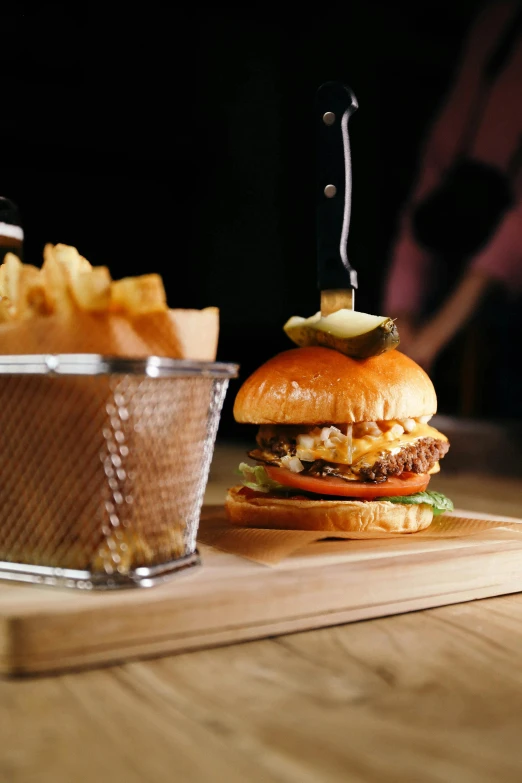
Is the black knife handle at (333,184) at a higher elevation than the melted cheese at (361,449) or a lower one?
higher

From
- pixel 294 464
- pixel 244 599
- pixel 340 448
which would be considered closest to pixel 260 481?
pixel 294 464

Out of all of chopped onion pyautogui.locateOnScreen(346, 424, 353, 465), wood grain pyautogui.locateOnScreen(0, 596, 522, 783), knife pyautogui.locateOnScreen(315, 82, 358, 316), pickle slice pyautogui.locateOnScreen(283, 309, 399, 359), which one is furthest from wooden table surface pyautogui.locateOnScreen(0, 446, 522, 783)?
knife pyautogui.locateOnScreen(315, 82, 358, 316)

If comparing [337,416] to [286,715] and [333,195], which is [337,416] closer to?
[333,195]

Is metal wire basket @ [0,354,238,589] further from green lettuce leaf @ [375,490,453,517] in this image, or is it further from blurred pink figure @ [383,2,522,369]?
blurred pink figure @ [383,2,522,369]

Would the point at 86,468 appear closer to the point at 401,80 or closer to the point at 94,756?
the point at 94,756

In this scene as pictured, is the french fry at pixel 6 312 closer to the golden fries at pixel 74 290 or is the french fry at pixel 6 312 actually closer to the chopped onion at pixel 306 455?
the golden fries at pixel 74 290

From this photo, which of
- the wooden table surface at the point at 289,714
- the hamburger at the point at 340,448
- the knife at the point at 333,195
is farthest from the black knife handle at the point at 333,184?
the wooden table surface at the point at 289,714
